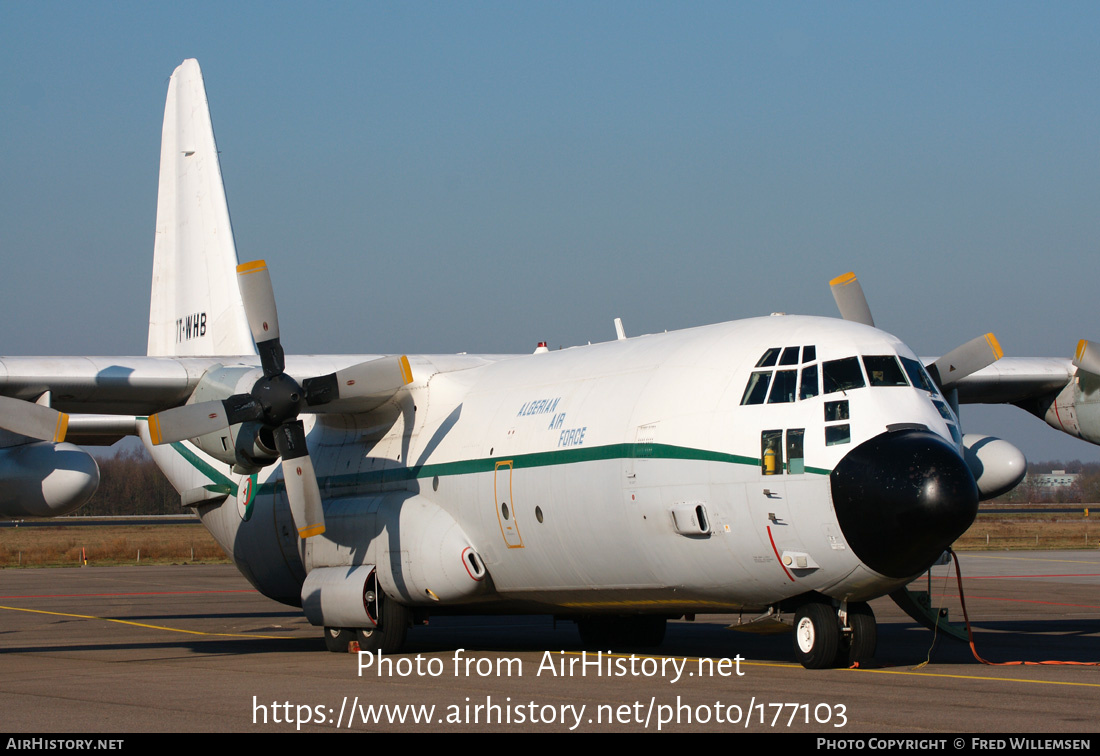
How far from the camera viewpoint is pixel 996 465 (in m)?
16.1

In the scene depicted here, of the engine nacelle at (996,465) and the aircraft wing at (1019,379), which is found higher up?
the aircraft wing at (1019,379)

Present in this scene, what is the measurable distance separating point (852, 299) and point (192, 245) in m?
12.1

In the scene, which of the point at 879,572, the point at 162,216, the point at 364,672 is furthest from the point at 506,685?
the point at 162,216

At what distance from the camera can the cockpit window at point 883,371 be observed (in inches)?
463

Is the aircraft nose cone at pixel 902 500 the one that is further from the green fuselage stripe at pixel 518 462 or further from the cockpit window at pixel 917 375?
the cockpit window at pixel 917 375

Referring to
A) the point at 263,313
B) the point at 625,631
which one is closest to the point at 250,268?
the point at 263,313

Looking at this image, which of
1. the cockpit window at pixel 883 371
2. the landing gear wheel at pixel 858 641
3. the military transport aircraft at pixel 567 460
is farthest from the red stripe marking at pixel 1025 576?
the cockpit window at pixel 883 371

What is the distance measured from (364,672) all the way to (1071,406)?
11645 millimetres

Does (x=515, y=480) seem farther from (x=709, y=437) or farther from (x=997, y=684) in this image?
(x=997, y=684)

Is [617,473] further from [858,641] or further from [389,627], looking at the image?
[389,627]

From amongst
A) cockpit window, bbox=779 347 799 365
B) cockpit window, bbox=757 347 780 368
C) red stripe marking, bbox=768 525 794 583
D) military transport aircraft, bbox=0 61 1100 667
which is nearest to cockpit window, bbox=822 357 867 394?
military transport aircraft, bbox=0 61 1100 667

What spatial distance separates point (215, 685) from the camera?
1192 centimetres

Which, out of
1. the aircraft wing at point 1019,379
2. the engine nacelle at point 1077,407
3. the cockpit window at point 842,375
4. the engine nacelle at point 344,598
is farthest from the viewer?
the aircraft wing at point 1019,379

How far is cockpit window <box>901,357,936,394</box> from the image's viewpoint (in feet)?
39.4
